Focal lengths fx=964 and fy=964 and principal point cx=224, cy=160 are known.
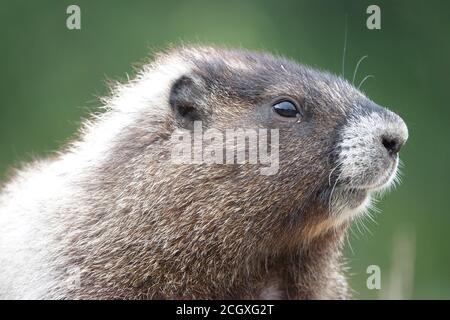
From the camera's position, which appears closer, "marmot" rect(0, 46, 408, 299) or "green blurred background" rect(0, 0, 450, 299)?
"marmot" rect(0, 46, 408, 299)

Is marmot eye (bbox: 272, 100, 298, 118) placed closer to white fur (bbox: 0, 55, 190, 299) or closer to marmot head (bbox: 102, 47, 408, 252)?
marmot head (bbox: 102, 47, 408, 252)

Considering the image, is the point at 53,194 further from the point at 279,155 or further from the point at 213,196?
the point at 279,155

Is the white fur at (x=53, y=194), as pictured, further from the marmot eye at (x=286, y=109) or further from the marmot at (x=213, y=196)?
the marmot eye at (x=286, y=109)

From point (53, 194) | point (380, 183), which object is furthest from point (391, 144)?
point (53, 194)

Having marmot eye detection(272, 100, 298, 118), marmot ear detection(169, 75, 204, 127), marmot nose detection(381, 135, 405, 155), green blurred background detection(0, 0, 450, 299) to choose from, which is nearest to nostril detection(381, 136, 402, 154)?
marmot nose detection(381, 135, 405, 155)

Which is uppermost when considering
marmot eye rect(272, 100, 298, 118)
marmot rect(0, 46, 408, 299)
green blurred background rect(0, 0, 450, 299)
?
A: green blurred background rect(0, 0, 450, 299)
